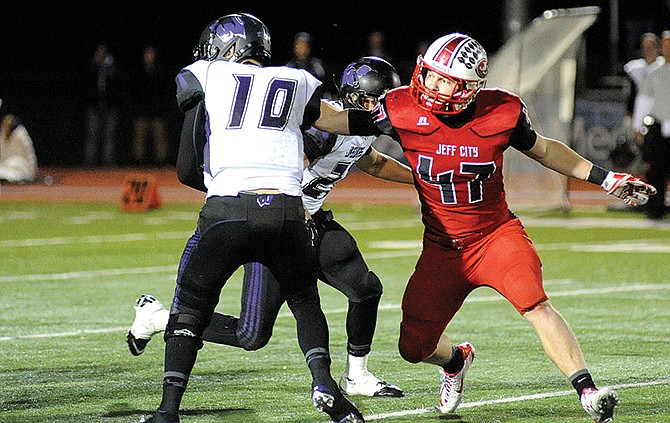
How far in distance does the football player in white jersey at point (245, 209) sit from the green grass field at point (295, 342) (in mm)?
488

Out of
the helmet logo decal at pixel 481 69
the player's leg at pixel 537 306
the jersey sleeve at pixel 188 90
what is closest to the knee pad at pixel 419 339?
the player's leg at pixel 537 306

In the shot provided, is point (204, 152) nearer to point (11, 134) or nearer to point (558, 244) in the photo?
point (558, 244)

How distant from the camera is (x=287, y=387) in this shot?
6.16 meters

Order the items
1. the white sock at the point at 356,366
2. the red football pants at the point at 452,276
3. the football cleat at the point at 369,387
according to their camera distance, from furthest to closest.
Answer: the white sock at the point at 356,366 → the football cleat at the point at 369,387 → the red football pants at the point at 452,276

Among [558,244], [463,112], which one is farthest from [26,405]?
[558,244]

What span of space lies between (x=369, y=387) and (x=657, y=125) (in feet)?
28.9

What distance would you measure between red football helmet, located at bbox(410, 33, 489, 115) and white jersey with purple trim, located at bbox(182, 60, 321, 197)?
63 centimetres

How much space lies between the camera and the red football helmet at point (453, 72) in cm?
541

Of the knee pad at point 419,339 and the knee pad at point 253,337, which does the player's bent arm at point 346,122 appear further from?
the knee pad at point 253,337

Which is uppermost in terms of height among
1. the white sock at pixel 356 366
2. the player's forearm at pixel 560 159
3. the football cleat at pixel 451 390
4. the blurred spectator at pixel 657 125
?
the player's forearm at pixel 560 159

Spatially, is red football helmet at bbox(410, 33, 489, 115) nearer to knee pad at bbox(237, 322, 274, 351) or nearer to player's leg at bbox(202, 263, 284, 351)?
player's leg at bbox(202, 263, 284, 351)

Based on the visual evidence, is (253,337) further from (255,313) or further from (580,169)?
(580,169)

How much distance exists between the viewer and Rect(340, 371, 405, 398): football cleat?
5.99m

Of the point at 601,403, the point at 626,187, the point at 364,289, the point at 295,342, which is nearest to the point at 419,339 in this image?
the point at 364,289
